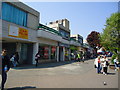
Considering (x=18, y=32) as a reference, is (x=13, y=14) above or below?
above

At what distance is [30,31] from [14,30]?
2698mm

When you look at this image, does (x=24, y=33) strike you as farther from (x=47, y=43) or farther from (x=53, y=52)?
(x=53, y=52)

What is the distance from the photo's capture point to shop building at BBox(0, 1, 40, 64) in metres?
11.1

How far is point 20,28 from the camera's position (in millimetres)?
12523

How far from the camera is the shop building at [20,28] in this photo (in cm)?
1112

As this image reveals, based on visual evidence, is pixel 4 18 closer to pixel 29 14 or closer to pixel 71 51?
pixel 29 14

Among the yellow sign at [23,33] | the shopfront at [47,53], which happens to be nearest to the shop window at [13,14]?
the yellow sign at [23,33]

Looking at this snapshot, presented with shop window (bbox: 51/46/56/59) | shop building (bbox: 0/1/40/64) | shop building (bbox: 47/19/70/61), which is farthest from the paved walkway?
shop building (bbox: 47/19/70/61)

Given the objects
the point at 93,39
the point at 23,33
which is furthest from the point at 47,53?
the point at 93,39

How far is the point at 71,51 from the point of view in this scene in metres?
28.3

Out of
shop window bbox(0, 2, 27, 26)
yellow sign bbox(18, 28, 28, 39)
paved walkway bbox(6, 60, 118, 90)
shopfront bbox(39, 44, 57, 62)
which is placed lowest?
paved walkway bbox(6, 60, 118, 90)

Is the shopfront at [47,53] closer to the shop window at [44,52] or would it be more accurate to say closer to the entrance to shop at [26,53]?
the shop window at [44,52]

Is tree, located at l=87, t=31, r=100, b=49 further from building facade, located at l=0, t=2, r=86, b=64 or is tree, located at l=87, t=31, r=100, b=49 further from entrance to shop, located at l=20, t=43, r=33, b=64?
entrance to shop, located at l=20, t=43, r=33, b=64

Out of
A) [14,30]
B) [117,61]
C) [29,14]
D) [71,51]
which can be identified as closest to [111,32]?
[117,61]
